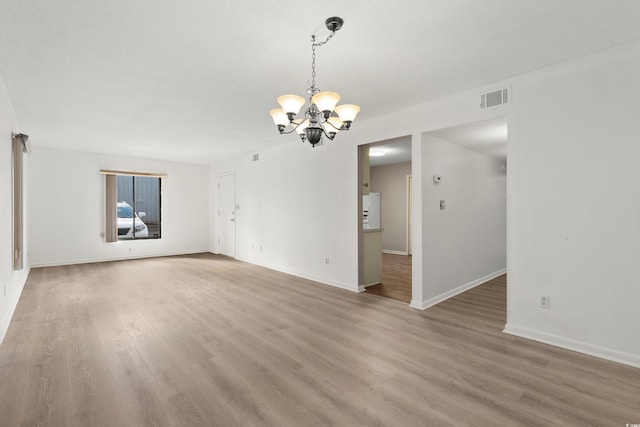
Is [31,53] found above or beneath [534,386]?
above

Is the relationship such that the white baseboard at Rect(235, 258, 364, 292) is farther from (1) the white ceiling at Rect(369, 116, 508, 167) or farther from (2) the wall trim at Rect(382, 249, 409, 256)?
(2) the wall trim at Rect(382, 249, 409, 256)

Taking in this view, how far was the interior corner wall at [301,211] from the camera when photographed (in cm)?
474

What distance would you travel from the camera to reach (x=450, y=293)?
429cm

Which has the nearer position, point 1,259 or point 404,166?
point 1,259

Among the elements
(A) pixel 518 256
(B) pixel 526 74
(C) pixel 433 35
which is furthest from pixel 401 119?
(A) pixel 518 256

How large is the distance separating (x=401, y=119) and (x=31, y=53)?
12.2ft

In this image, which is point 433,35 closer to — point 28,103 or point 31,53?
point 31,53

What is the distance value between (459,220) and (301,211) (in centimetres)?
257

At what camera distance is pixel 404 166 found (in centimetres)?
838

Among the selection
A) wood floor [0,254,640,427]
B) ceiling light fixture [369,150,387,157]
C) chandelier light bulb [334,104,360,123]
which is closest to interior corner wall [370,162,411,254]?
ceiling light fixture [369,150,387,157]

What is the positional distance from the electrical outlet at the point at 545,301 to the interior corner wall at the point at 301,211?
2284 mm

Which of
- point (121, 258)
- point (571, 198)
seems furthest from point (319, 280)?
point (121, 258)

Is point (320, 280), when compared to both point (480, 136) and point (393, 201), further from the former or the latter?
point (393, 201)

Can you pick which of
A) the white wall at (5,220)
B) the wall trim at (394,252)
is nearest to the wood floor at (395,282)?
the wall trim at (394,252)
